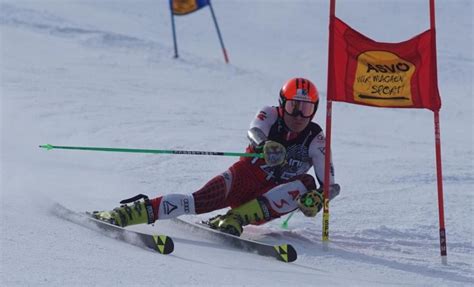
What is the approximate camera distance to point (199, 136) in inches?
441

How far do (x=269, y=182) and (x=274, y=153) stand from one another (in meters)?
0.67

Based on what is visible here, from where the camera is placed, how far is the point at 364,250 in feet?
22.2

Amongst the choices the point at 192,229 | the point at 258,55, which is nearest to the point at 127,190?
the point at 192,229

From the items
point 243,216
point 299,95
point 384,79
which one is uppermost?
point 384,79

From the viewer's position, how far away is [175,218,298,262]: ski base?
5.97 meters

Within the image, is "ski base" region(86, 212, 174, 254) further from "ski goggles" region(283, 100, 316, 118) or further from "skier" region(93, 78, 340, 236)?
"ski goggles" region(283, 100, 316, 118)

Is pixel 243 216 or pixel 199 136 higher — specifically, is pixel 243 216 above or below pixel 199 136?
above

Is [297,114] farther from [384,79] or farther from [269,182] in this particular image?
[384,79]

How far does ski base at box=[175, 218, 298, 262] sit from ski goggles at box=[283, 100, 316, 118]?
1.04 metres

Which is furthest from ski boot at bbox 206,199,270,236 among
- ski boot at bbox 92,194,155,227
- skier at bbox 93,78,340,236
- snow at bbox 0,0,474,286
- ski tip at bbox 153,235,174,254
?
ski tip at bbox 153,235,174,254

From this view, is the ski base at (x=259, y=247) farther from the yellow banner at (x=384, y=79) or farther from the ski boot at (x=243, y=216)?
the yellow banner at (x=384, y=79)

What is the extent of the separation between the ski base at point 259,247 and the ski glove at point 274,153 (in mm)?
591

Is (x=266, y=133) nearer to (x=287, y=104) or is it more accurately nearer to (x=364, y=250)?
(x=287, y=104)

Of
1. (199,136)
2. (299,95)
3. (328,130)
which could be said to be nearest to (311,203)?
(328,130)
